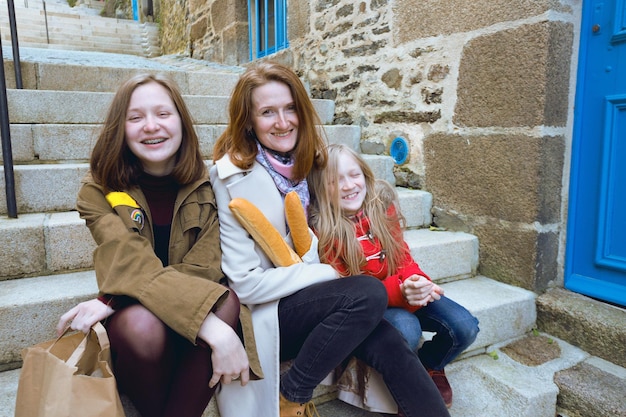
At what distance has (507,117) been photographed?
2178 millimetres

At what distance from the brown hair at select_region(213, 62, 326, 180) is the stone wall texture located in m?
1.09

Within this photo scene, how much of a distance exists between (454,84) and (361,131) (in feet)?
2.91

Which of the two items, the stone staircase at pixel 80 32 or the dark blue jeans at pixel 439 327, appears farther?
the stone staircase at pixel 80 32

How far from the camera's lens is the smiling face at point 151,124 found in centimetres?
138

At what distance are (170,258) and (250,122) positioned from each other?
554 mm

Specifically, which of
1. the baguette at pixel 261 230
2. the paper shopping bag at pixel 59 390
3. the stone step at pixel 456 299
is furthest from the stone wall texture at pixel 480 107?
the paper shopping bag at pixel 59 390

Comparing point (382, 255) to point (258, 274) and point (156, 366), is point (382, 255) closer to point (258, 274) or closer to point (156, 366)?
point (258, 274)

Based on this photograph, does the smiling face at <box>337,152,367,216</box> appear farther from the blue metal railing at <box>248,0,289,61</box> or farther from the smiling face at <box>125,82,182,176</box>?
the blue metal railing at <box>248,0,289,61</box>

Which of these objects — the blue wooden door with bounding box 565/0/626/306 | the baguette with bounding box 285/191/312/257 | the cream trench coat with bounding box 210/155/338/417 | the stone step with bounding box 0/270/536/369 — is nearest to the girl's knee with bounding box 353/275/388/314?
the cream trench coat with bounding box 210/155/338/417

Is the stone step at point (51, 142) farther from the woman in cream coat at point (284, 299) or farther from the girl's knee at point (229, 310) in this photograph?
the girl's knee at point (229, 310)

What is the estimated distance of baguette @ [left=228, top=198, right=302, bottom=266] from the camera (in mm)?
1435

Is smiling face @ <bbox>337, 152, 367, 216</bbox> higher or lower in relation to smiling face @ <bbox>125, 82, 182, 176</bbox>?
lower

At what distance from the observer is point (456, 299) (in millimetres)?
2098

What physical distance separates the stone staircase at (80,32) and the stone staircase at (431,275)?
563 centimetres
